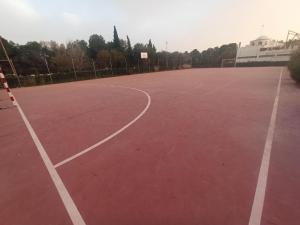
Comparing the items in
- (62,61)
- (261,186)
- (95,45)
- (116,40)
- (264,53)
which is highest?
(116,40)

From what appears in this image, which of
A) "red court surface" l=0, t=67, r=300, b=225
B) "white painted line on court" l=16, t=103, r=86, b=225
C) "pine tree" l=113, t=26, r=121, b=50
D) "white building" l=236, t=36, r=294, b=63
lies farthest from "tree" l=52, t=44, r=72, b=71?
"white building" l=236, t=36, r=294, b=63

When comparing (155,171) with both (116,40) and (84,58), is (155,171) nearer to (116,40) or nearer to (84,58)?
(84,58)

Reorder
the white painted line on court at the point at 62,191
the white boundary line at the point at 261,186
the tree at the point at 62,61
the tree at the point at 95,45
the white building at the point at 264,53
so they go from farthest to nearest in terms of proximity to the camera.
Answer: the tree at the point at 95,45 → the white building at the point at 264,53 → the tree at the point at 62,61 → the white painted line on court at the point at 62,191 → the white boundary line at the point at 261,186

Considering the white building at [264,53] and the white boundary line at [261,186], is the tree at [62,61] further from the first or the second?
the white building at [264,53]

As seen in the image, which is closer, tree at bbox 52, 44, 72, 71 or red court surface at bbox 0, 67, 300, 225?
red court surface at bbox 0, 67, 300, 225

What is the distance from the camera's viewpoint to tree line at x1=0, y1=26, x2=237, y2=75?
111ft

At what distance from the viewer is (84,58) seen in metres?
40.7

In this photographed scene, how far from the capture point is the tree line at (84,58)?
33.7 metres

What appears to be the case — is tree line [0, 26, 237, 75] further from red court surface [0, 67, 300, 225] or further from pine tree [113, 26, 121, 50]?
red court surface [0, 67, 300, 225]

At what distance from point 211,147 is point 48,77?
27139 millimetres

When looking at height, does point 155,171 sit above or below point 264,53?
above

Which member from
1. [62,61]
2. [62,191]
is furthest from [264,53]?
[62,191]

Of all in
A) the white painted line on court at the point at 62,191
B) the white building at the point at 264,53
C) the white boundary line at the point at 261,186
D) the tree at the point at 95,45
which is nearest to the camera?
the white boundary line at the point at 261,186

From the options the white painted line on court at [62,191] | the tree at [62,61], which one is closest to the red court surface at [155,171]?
the white painted line on court at [62,191]
